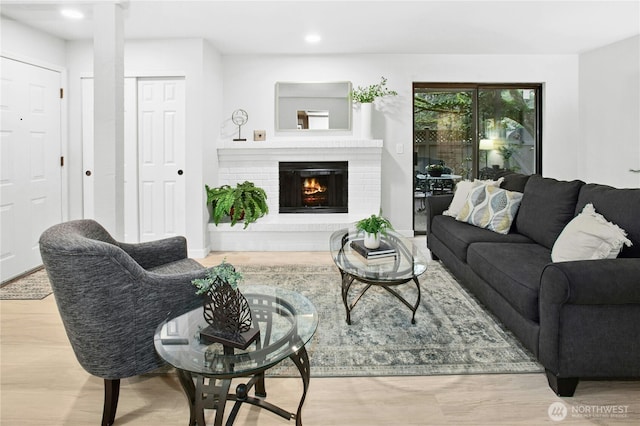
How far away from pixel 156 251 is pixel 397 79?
4.15m

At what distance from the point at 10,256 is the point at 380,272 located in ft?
11.7

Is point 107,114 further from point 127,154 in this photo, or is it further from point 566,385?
point 566,385

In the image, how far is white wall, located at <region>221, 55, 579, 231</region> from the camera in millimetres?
5742

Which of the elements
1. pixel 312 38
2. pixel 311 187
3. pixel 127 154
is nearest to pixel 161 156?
pixel 127 154

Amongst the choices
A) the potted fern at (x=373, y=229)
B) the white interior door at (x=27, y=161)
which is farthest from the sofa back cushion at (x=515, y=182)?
the white interior door at (x=27, y=161)

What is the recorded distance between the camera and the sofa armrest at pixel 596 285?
1.96m

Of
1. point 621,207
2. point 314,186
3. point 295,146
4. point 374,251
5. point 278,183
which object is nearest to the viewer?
point 621,207

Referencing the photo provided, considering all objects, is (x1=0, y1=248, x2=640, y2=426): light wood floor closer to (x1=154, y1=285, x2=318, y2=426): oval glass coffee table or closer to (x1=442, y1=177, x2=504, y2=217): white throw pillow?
(x1=154, y1=285, x2=318, y2=426): oval glass coffee table

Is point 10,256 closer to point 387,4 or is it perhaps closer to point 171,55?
point 171,55

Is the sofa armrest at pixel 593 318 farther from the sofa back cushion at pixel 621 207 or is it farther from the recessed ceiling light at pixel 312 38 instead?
the recessed ceiling light at pixel 312 38

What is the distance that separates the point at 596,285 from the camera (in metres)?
1.96

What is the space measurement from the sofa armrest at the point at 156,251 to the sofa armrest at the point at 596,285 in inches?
85.8

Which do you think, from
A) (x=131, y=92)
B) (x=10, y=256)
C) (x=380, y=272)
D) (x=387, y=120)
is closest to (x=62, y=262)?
(x=380, y=272)

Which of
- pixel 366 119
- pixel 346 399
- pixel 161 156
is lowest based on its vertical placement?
pixel 346 399
